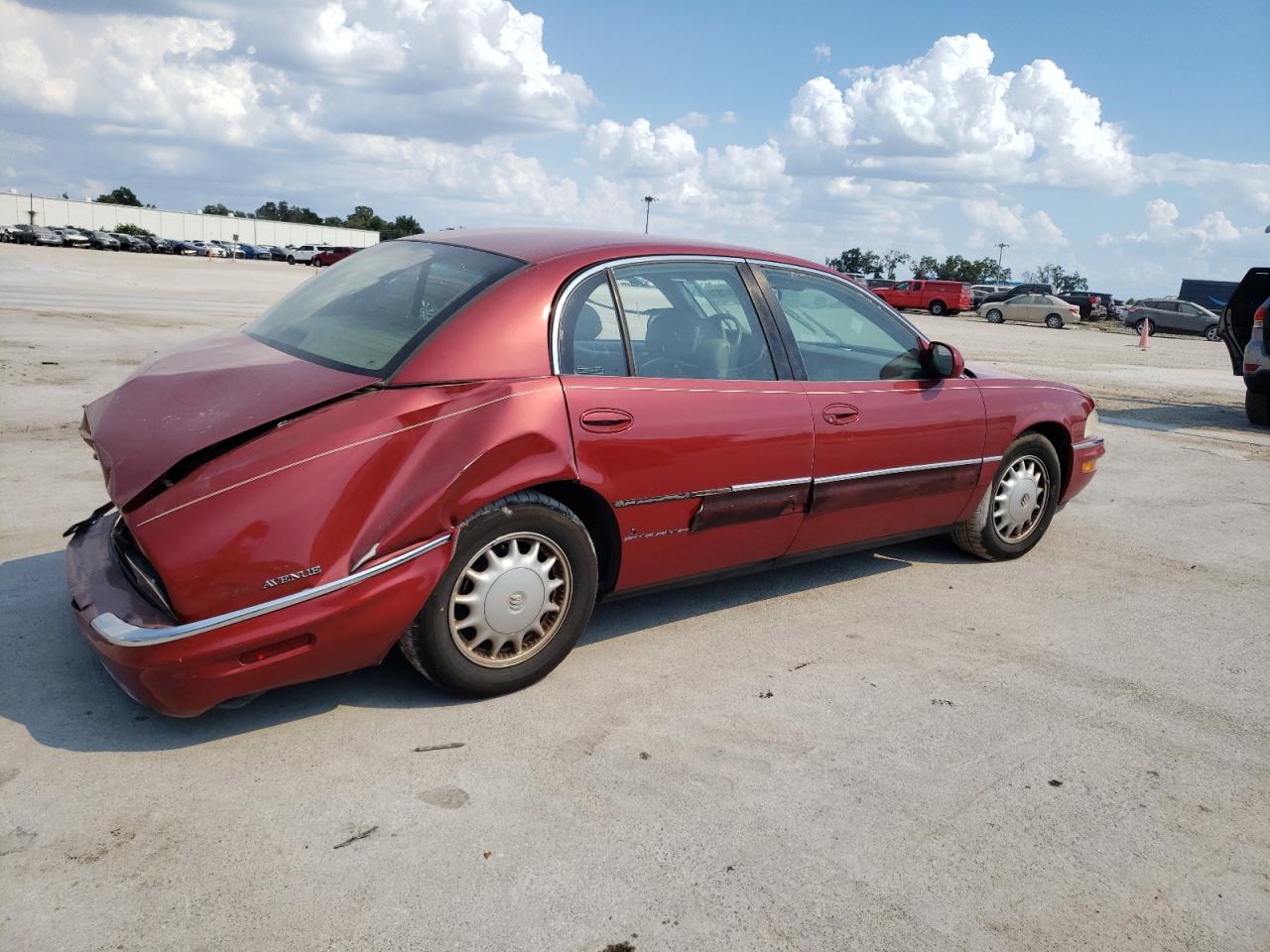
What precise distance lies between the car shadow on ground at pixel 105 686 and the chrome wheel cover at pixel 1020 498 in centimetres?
160

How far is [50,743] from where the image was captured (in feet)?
9.78

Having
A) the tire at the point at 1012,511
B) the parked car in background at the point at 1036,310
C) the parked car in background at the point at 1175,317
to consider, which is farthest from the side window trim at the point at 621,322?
the parked car in background at the point at 1036,310

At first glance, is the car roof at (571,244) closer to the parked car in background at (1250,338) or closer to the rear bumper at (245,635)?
the rear bumper at (245,635)

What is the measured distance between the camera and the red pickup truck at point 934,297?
4309cm

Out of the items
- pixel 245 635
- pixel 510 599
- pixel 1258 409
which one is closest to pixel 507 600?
pixel 510 599

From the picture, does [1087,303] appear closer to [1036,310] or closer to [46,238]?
[1036,310]

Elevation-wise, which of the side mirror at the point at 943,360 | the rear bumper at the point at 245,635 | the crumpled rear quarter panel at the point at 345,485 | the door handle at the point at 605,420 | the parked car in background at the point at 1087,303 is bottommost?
the rear bumper at the point at 245,635

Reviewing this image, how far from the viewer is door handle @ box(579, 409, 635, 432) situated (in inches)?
137

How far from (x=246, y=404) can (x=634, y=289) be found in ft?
4.88

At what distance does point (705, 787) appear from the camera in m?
2.98

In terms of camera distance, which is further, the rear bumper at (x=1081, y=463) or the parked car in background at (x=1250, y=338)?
the parked car in background at (x=1250, y=338)

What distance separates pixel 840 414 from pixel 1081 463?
6.85 feet

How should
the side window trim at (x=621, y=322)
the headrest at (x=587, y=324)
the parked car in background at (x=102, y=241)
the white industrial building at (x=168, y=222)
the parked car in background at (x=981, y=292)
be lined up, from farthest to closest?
the white industrial building at (x=168, y=222) → the parked car in background at (x=102, y=241) → the parked car in background at (x=981, y=292) → the side window trim at (x=621, y=322) → the headrest at (x=587, y=324)

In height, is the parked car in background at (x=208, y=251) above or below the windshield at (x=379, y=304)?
above
